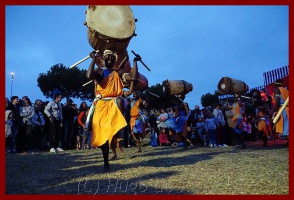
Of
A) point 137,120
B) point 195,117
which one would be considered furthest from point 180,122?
point 195,117

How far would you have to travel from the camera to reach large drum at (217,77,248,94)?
12297mm

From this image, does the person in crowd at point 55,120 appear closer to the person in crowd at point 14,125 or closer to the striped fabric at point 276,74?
the person in crowd at point 14,125

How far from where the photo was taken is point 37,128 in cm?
1086

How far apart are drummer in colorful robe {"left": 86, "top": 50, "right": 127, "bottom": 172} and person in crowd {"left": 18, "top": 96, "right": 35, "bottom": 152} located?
5.60 m

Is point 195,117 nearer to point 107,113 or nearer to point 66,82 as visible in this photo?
point 107,113

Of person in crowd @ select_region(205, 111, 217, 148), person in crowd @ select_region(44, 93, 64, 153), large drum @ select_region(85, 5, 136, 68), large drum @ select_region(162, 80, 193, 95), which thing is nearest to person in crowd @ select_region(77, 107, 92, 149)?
person in crowd @ select_region(44, 93, 64, 153)

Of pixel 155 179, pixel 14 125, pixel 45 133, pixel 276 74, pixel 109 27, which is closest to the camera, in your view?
pixel 155 179

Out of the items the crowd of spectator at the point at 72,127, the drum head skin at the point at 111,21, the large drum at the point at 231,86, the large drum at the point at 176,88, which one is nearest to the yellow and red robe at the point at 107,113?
the drum head skin at the point at 111,21

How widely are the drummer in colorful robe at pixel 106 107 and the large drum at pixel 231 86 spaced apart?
758 centimetres

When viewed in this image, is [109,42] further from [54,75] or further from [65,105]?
[54,75]

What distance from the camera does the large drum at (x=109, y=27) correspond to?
20.5 ft

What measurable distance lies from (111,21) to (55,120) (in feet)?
18.5

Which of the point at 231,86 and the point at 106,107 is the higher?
the point at 231,86

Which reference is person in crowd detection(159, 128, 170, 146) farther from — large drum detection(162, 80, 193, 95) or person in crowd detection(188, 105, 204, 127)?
large drum detection(162, 80, 193, 95)
